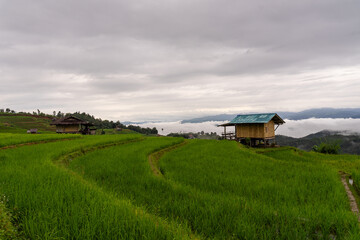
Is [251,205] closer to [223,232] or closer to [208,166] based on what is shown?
[223,232]

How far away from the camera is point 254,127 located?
24344 mm

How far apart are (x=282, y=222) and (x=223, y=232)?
110 cm

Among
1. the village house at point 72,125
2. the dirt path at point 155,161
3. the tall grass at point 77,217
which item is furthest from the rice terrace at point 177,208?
the village house at point 72,125

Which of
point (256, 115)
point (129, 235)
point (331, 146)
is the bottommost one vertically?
point (331, 146)

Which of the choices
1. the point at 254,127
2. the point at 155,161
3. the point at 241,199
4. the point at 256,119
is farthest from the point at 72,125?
the point at 241,199

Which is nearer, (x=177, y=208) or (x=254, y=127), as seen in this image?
(x=177, y=208)

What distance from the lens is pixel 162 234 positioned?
8.35 ft

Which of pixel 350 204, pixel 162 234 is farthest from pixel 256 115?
pixel 162 234

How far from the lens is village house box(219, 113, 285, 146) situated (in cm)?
2345

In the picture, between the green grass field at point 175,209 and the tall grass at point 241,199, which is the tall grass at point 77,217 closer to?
the green grass field at point 175,209

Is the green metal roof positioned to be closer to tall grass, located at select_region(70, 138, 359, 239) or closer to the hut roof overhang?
the hut roof overhang

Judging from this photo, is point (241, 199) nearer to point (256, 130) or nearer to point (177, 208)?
point (177, 208)

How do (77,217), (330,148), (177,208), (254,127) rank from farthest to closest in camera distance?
(254,127) → (330,148) → (177,208) → (77,217)

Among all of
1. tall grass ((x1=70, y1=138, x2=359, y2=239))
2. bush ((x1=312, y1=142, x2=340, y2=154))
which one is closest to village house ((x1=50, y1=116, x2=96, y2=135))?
tall grass ((x1=70, y1=138, x2=359, y2=239))
